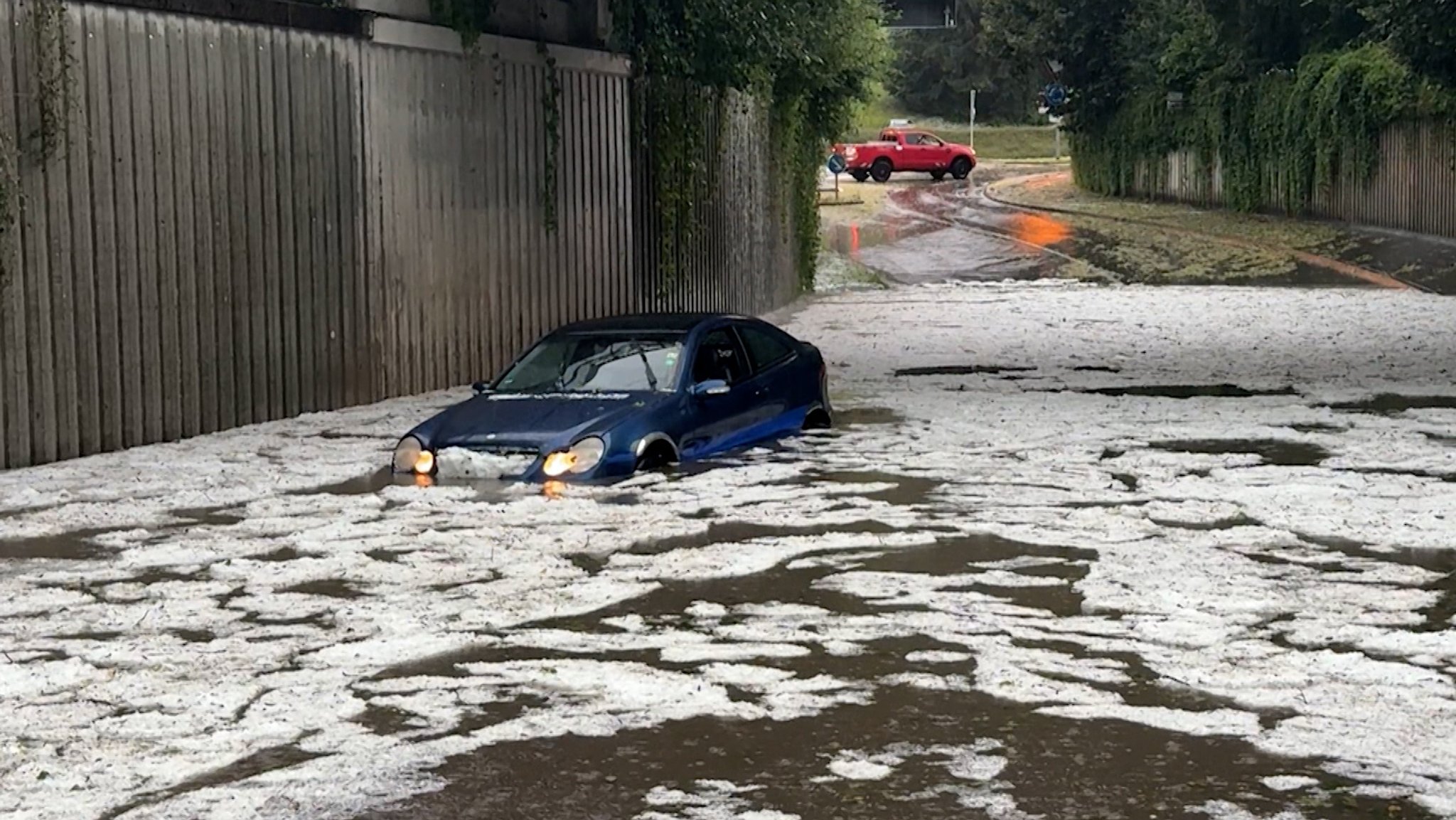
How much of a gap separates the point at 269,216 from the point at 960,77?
8401 centimetres

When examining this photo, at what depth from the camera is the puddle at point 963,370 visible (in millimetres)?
21344

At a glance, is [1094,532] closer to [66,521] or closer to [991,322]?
[66,521]

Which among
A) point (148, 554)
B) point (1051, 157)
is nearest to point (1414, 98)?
point (148, 554)

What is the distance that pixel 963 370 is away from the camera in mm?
21688

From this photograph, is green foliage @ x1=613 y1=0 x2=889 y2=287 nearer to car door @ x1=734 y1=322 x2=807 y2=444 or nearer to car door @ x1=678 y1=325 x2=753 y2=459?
car door @ x1=734 y1=322 x2=807 y2=444

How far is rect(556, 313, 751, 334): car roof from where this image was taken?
48.6ft

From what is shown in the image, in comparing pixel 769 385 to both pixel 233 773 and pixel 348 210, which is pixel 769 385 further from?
pixel 233 773

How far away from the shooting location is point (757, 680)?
7.98 m

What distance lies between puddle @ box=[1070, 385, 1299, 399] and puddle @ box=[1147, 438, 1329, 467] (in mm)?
3259

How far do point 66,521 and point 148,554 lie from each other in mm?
1416

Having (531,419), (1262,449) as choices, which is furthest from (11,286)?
(1262,449)

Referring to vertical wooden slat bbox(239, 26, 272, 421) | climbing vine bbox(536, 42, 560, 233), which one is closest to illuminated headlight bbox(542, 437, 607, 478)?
vertical wooden slat bbox(239, 26, 272, 421)

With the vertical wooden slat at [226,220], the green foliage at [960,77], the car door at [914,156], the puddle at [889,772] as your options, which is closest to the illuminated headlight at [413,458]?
the vertical wooden slat at [226,220]

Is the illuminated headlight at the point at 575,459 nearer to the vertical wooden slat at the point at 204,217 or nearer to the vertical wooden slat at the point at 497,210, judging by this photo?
the vertical wooden slat at the point at 204,217
